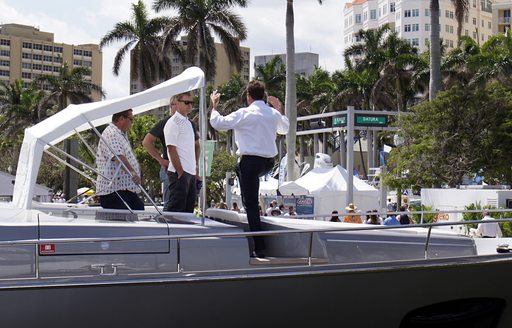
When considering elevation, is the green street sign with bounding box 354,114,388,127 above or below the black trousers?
above

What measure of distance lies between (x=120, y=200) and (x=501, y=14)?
383 feet

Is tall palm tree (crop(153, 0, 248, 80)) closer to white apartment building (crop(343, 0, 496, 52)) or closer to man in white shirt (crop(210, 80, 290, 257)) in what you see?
man in white shirt (crop(210, 80, 290, 257))

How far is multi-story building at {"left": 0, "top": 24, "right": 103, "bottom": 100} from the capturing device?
148000mm

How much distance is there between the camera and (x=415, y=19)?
117000mm

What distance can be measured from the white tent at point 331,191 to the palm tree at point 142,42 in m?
22.2

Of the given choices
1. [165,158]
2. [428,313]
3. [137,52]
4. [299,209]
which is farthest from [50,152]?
[137,52]

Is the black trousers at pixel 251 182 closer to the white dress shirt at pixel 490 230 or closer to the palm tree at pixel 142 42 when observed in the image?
the white dress shirt at pixel 490 230

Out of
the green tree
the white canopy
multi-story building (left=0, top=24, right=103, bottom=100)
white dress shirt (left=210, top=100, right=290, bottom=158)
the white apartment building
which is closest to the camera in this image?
the white canopy

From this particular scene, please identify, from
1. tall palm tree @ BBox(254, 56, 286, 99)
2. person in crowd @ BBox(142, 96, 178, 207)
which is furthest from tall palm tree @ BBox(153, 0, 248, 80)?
person in crowd @ BBox(142, 96, 178, 207)

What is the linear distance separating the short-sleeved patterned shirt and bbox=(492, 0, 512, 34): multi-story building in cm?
11524

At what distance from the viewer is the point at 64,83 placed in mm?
58094

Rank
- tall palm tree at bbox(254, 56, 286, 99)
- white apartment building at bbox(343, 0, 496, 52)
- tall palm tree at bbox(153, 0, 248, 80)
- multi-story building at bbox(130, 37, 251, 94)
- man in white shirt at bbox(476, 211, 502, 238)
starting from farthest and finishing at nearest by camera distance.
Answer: white apartment building at bbox(343, 0, 496, 52), tall palm tree at bbox(254, 56, 286, 99), multi-story building at bbox(130, 37, 251, 94), tall palm tree at bbox(153, 0, 248, 80), man in white shirt at bbox(476, 211, 502, 238)

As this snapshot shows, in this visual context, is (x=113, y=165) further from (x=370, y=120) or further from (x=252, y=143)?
(x=370, y=120)

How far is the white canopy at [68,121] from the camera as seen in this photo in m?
5.70
